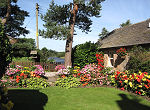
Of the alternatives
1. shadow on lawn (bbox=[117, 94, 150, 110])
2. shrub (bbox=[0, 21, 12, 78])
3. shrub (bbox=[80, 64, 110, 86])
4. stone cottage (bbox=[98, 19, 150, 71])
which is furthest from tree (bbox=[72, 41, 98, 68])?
shrub (bbox=[0, 21, 12, 78])

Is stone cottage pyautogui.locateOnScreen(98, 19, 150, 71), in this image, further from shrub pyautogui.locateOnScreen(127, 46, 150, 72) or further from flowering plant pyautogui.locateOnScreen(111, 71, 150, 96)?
flowering plant pyautogui.locateOnScreen(111, 71, 150, 96)

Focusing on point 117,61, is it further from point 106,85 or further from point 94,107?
point 94,107

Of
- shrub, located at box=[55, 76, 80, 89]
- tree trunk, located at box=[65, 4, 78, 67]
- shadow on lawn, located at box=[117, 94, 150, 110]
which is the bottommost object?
shadow on lawn, located at box=[117, 94, 150, 110]

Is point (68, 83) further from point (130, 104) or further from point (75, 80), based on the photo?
point (130, 104)

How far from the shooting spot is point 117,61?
12.3m

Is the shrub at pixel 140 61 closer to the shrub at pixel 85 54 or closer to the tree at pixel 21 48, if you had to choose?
the shrub at pixel 85 54

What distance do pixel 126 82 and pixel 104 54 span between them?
770cm

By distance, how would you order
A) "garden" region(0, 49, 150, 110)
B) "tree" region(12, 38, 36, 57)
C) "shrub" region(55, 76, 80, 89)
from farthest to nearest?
1. "tree" region(12, 38, 36, 57)
2. "shrub" region(55, 76, 80, 89)
3. "garden" region(0, 49, 150, 110)

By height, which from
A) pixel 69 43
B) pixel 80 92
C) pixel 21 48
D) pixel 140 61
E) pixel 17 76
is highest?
pixel 21 48

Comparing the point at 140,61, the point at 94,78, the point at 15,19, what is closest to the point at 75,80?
the point at 94,78

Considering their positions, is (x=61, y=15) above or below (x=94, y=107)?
above

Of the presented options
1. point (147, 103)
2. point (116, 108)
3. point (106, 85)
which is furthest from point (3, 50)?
point (106, 85)

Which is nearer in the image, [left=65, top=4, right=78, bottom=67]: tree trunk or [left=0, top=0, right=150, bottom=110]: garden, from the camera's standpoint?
[left=0, top=0, right=150, bottom=110]: garden

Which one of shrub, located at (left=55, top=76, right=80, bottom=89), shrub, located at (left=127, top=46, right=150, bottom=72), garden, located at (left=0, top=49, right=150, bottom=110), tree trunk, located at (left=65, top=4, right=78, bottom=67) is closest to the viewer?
garden, located at (left=0, top=49, right=150, bottom=110)
